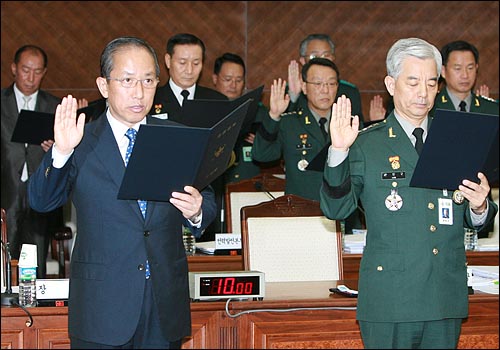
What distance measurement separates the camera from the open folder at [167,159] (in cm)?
254

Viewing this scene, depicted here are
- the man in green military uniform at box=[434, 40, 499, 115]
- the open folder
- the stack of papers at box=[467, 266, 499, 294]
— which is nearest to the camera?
the open folder

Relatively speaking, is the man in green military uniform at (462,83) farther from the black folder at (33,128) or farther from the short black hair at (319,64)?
the black folder at (33,128)

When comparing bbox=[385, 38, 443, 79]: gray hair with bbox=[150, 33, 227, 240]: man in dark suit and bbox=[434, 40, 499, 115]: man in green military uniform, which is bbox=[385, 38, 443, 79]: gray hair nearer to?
bbox=[150, 33, 227, 240]: man in dark suit

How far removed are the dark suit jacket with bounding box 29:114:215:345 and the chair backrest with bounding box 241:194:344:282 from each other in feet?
4.59

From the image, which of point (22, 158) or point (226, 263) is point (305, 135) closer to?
point (226, 263)

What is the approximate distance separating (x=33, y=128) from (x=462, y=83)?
2633 millimetres

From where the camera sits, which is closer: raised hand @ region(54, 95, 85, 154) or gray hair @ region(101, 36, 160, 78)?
raised hand @ region(54, 95, 85, 154)

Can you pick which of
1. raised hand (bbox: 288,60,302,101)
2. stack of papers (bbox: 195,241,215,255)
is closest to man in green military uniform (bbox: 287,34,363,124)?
raised hand (bbox: 288,60,302,101)

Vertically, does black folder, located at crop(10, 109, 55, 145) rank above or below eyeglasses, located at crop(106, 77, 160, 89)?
above

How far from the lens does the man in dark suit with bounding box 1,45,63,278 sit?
243 inches

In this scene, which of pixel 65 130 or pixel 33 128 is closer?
pixel 65 130

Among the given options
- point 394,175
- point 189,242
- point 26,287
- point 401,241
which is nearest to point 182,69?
point 189,242

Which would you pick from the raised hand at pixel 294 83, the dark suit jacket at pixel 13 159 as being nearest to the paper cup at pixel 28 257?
the dark suit jacket at pixel 13 159

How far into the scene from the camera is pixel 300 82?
20.1 feet
